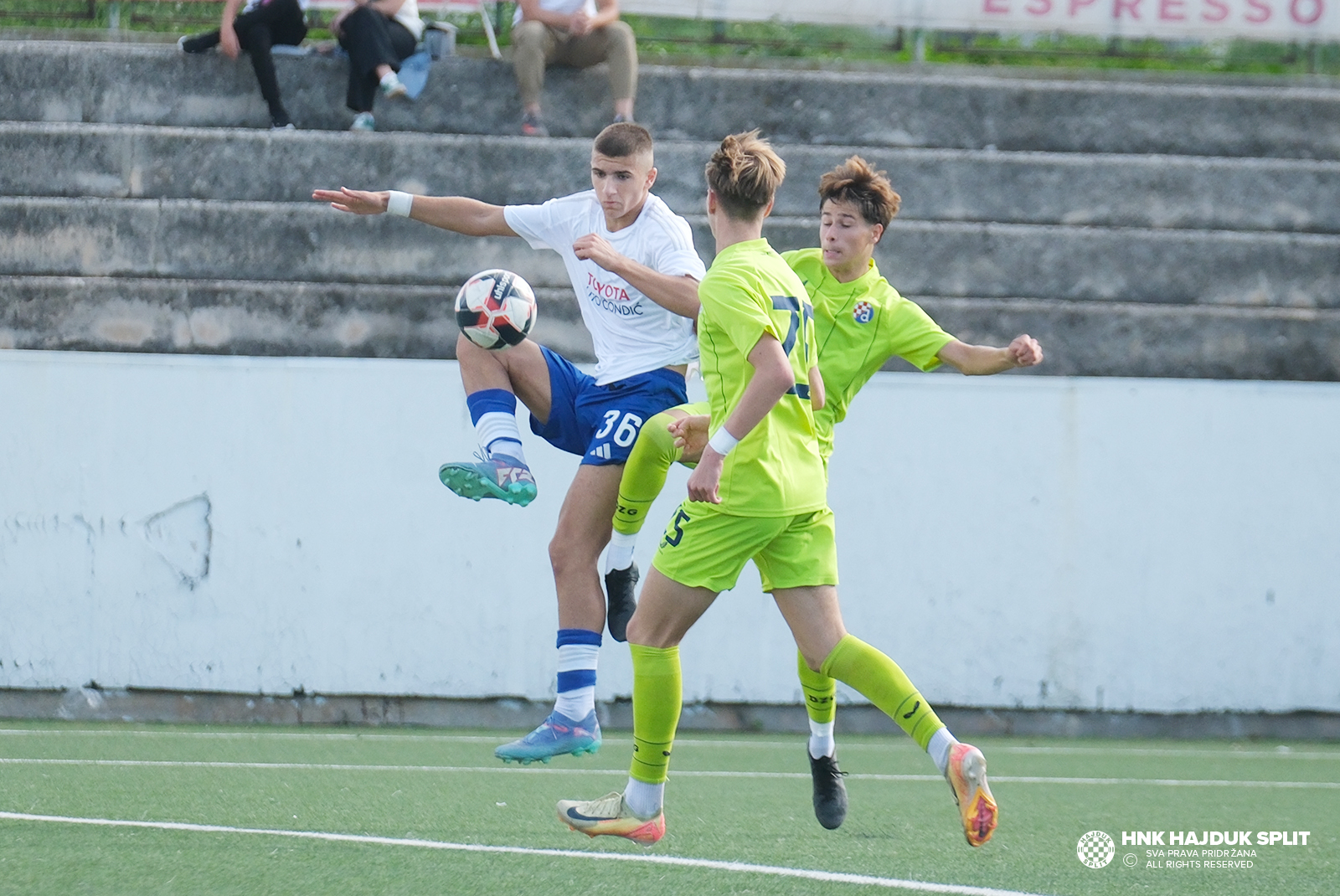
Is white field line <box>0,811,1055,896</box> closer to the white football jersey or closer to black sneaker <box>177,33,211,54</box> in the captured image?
the white football jersey

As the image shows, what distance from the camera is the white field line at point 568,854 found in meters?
4.37

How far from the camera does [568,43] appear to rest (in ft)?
31.4

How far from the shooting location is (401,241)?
29.6ft

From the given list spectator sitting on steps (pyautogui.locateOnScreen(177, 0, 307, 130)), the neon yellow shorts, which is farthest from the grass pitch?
spectator sitting on steps (pyautogui.locateOnScreen(177, 0, 307, 130))

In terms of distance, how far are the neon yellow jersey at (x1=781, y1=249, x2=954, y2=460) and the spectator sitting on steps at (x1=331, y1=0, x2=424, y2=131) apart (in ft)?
17.0

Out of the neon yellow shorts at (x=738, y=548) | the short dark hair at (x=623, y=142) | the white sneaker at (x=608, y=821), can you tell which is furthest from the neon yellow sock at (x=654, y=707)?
the short dark hair at (x=623, y=142)

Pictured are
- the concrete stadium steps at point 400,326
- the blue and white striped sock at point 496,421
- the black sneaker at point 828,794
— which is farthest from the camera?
the concrete stadium steps at point 400,326

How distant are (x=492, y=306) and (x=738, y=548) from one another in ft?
4.09

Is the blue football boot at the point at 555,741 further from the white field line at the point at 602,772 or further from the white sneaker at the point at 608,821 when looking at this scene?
the white field line at the point at 602,772

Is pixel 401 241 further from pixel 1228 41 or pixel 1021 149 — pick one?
pixel 1228 41

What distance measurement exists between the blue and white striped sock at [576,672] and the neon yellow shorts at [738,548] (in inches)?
26.0

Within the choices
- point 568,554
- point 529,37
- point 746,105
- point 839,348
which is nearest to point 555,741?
point 568,554

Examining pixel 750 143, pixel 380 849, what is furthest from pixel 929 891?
pixel 750 143

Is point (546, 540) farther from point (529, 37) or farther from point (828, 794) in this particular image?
point (828, 794)
